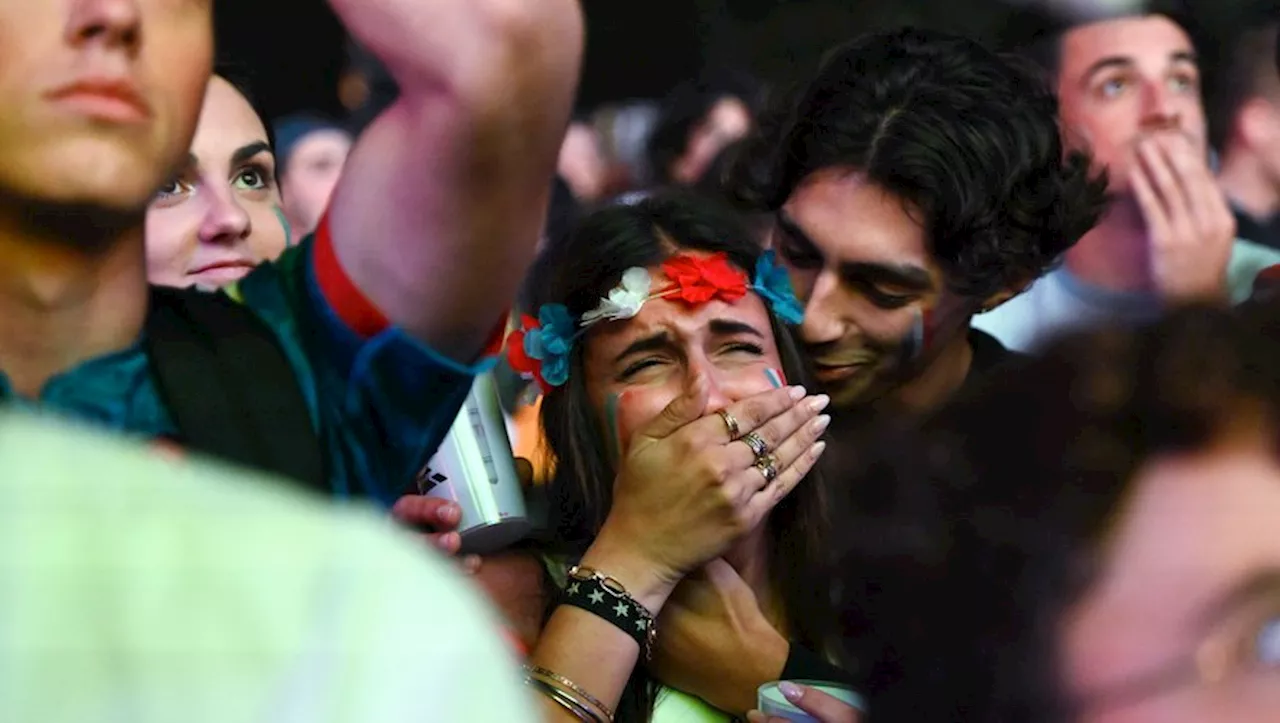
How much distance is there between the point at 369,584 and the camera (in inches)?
23.0

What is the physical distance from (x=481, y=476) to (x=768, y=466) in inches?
10.4

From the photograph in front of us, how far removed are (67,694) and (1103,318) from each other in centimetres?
118

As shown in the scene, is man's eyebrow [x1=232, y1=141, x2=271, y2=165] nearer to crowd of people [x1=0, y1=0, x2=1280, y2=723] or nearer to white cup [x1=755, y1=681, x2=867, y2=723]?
crowd of people [x1=0, y1=0, x2=1280, y2=723]

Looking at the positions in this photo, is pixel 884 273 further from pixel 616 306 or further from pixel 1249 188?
pixel 1249 188

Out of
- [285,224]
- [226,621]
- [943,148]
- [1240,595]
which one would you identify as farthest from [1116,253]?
[226,621]

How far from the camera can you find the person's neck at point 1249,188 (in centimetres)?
162

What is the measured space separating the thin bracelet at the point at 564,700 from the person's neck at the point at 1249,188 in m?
0.88

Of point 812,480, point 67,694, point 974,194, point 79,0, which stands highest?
point 974,194

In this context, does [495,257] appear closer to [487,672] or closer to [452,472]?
[452,472]

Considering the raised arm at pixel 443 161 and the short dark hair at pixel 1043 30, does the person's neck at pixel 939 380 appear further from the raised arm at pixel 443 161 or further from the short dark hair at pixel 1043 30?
the raised arm at pixel 443 161

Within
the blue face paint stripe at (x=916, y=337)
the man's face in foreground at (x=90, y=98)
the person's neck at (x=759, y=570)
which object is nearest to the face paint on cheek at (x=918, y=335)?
the blue face paint stripe at (x=916, y=337)

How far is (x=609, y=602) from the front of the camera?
1354mm

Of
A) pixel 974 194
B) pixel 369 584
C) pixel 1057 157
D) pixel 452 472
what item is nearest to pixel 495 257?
pixel 452 472

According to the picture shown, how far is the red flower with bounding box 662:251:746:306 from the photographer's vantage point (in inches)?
55.8
